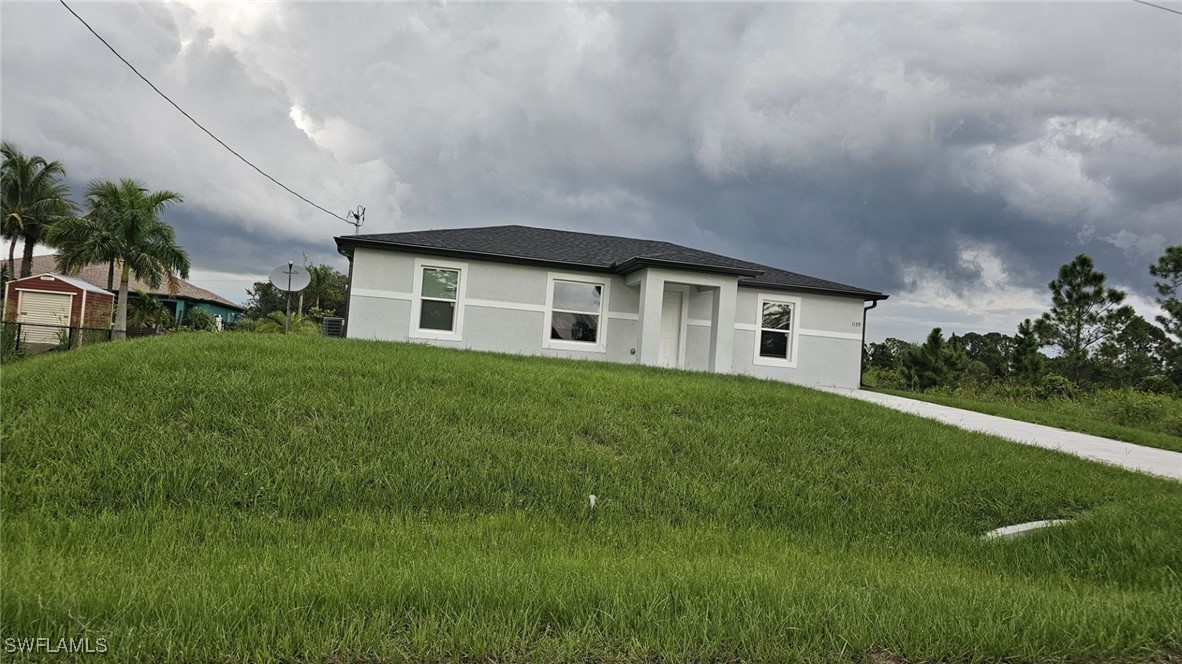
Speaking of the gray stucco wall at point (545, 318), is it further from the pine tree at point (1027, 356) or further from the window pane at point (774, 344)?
the pine tree at point (1027, 356)

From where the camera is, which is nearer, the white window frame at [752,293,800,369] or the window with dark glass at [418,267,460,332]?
the window with dark glass at [418,267,460,332]

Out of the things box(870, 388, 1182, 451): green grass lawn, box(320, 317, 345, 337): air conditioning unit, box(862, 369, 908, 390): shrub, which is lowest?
box(870, 388, 1182, 451): green grass lawn

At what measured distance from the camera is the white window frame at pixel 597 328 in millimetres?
14633

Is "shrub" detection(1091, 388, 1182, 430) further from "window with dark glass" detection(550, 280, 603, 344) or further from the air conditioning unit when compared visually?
the air conditioning unit

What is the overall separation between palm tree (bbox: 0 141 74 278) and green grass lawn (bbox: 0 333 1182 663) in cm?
3861

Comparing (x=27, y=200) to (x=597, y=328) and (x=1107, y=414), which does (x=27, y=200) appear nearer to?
(x=597, y=328)

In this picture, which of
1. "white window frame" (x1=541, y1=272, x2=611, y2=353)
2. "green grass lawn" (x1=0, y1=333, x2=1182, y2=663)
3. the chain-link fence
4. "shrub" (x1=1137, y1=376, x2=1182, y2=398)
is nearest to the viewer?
"green grass lawn" (x1=0, y1=333, x2=1182, y2=663)

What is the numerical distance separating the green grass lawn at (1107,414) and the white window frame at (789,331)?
309cm

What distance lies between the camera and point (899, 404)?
12922 mm

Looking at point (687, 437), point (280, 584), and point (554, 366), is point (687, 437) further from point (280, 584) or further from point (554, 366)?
point (280, 584)

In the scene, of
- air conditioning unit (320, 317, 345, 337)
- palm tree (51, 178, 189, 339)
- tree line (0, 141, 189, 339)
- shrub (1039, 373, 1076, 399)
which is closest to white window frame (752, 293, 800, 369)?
shrub (1039, 373, 1076, 399)

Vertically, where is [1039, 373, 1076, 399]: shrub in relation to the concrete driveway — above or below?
above

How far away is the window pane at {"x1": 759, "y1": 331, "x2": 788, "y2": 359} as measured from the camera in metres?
16.1

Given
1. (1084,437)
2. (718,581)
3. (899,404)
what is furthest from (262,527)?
(1084,437)
